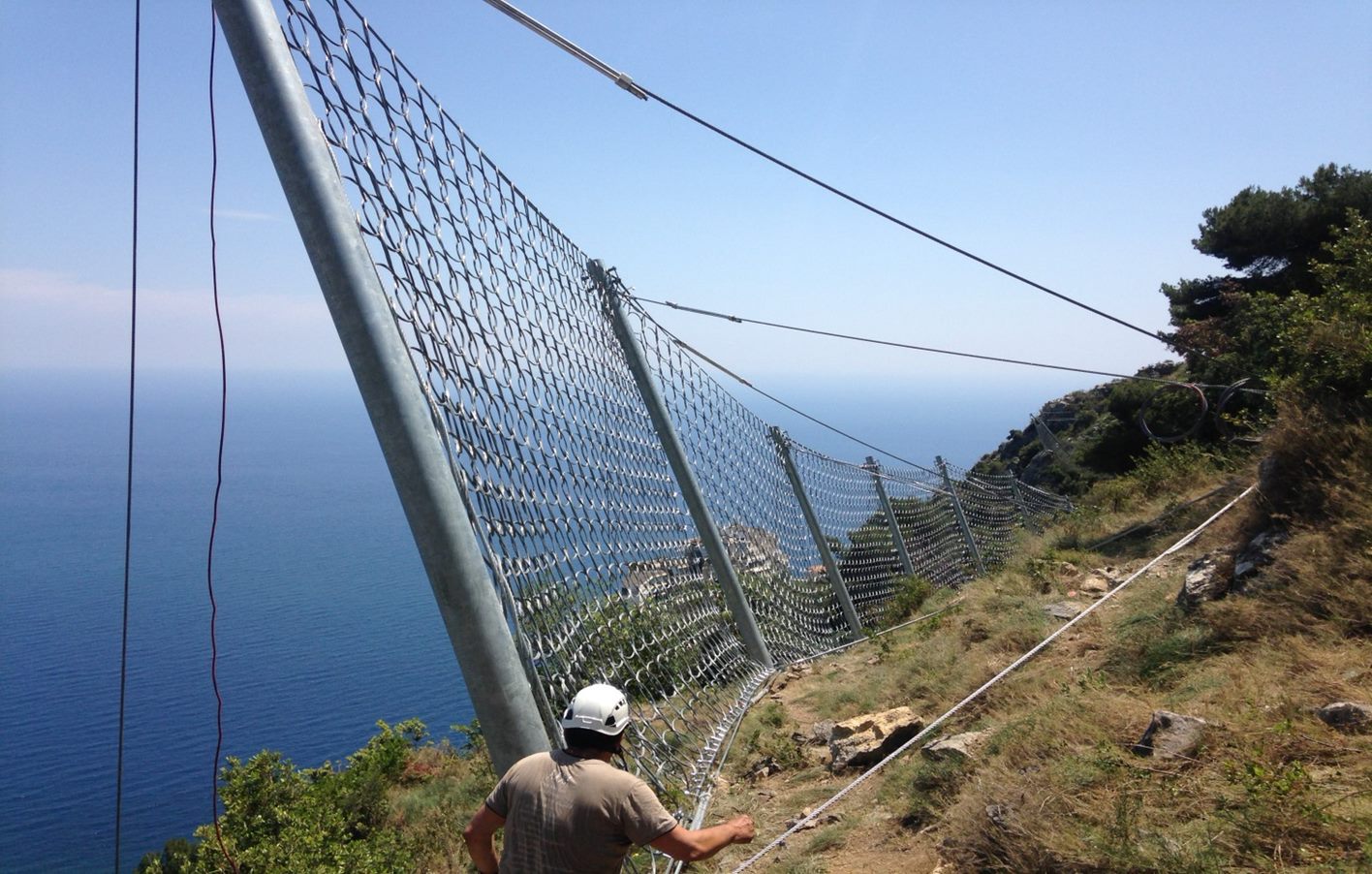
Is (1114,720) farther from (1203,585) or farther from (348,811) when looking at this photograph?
(348,811)

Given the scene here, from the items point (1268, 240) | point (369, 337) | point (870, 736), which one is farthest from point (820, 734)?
point (1268, 240)

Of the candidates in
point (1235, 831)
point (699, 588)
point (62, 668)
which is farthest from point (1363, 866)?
point (62, 668)

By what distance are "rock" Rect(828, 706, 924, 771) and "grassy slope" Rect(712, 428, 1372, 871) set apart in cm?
13

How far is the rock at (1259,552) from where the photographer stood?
4465 millimetres

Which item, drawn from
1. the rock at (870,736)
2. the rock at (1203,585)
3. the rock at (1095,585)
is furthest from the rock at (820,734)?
the rock at (1095,585)

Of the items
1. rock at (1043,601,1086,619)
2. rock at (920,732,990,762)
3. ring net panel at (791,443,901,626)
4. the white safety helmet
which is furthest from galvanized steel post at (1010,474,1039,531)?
the white safety helmet

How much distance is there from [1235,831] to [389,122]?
10.6ft

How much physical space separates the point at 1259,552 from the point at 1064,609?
166 cm

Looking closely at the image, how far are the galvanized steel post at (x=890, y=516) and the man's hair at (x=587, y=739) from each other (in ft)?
23.3

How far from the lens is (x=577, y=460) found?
12.1 ft

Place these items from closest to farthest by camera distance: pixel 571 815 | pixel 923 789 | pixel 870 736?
pixel 571 815 < pixel 923 789 < pixel 870 736

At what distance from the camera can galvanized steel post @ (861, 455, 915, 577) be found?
29.7 ft

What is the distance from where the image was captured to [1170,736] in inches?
121

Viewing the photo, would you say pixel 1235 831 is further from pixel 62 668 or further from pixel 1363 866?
pixel 62 668
